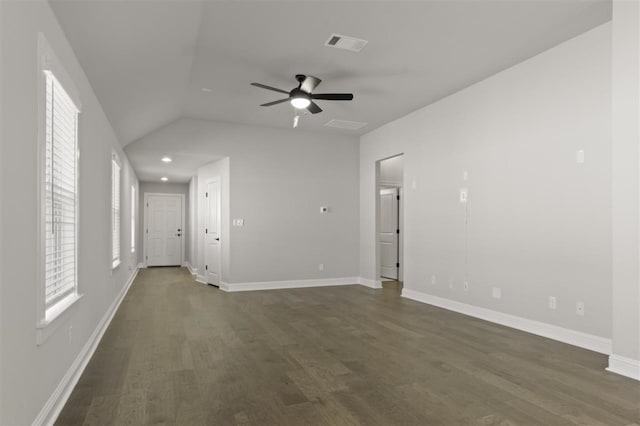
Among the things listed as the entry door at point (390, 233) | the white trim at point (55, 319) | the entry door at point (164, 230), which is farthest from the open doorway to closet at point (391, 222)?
the white trim at point (55, 319)

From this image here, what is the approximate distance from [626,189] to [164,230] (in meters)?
11.6

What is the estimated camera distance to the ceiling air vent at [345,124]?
7293mm

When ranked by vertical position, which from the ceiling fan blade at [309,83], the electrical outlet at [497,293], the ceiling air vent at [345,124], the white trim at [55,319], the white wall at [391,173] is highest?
the ceiling air vent at [345,124]

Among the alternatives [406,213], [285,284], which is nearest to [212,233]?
[285,284]

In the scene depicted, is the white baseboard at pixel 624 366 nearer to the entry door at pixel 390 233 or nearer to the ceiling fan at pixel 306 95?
the ceiling fan at pixel 306 95

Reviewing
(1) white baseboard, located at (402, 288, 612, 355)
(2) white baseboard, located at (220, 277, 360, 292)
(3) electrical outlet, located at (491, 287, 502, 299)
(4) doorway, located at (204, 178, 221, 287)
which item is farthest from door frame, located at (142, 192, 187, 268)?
(3) electrical outlet, located at (491, 287, 502, 299)

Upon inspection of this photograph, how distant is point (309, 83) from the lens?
4785 millimetres

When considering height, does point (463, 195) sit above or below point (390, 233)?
above

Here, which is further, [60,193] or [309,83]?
[309,83]

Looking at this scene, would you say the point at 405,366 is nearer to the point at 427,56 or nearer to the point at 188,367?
the point at 188,367

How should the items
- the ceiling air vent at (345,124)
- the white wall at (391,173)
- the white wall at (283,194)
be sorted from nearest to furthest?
the ceiling air vent at (345,124)
the white wall at (283,194)
the white wall at (391,173)


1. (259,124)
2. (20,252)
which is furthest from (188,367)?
(259,124)

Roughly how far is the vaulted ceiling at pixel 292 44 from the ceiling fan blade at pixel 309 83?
8.3 inches

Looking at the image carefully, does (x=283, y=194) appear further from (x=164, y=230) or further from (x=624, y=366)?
(x=164, y=230)
